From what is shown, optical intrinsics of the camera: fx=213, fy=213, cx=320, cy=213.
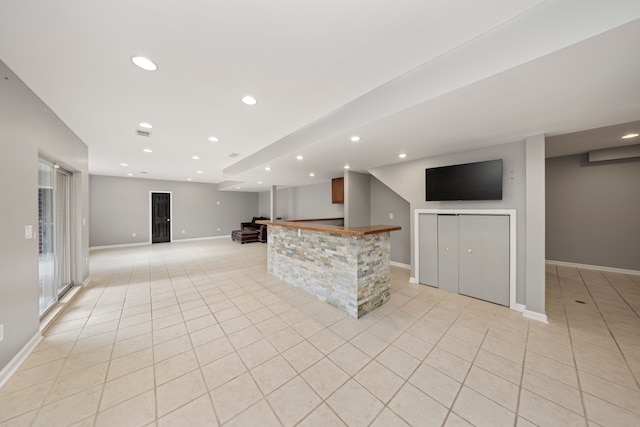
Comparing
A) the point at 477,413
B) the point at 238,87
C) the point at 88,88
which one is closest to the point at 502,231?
the point at 477,413

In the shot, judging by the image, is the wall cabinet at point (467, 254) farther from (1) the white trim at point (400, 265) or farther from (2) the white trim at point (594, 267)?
(2) the white trim at point (594, 267)

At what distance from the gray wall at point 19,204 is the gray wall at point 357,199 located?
4.75 meters

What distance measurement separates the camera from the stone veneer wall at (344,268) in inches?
109

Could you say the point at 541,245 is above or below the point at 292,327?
above

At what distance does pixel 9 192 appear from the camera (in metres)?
1.84

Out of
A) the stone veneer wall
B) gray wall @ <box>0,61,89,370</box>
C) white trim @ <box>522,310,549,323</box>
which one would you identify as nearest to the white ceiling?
gray wall @ <box>0,61,89,370</box>

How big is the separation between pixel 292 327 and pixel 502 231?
3240 millimetres

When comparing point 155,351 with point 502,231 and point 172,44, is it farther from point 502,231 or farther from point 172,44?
point 502,231

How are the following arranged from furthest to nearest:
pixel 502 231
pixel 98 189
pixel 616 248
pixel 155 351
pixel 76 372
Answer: pixel 98 189
pixel 616 248
pixel 502 231
pixel 155 351
pixel 76 372

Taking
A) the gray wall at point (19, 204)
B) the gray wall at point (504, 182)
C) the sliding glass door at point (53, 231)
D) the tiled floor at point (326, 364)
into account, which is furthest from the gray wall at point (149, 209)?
the gray wall at point (504, 182)

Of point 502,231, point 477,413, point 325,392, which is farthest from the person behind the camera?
point 502,231

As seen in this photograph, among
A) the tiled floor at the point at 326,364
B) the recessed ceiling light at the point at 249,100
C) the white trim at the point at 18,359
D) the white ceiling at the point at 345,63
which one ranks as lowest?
the tiled floor at the point at 326,364

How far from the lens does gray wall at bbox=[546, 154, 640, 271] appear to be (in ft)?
13.8

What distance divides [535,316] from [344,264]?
2536 mm
